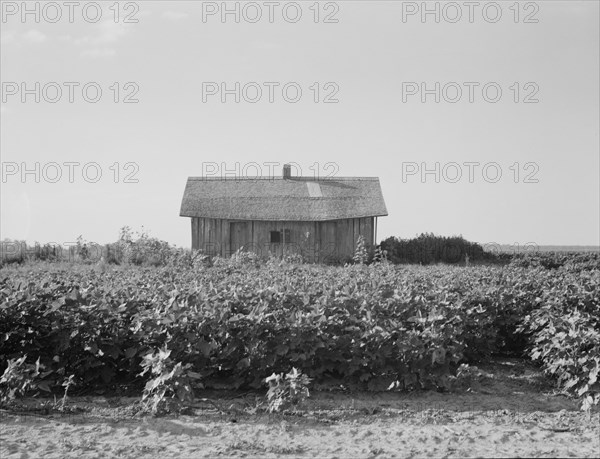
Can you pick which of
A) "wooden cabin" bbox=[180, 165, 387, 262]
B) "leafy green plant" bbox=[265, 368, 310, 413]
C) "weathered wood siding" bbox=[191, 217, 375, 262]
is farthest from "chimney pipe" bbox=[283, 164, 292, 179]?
"leafy green plant" bbox=[265, 368, 310, 413]

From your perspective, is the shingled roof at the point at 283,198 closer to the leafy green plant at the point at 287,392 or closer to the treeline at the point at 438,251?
the treeline at the point at 438,251

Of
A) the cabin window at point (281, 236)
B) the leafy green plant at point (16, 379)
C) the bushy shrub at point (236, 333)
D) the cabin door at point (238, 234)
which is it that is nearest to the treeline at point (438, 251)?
the cabin window at point (281, 236)

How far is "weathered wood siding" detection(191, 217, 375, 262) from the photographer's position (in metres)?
27.0

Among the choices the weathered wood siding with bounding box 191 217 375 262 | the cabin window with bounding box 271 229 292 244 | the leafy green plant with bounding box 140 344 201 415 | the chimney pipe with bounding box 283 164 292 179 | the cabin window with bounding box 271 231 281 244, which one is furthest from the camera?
the chimney pipe with bounding box 283 164 292 179

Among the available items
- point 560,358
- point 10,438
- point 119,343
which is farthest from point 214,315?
point 560,358

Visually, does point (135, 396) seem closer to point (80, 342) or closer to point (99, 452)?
point (80, 342)

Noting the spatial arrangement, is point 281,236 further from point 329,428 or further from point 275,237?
point 329,428

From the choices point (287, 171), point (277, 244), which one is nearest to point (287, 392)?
point (277, 244)

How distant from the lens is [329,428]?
6.25 meters

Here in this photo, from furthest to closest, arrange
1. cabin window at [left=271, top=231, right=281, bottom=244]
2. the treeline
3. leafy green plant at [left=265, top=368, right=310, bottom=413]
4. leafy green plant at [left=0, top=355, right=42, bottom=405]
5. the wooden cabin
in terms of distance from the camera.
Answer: the treeline < cabin window at [left=271, top=231, right=281, bottom=244] < the wooden cabin < leafy green plant at [left=0, top=355, right=42, bottom=405] < leafy green plant at [left=265, top=368, right=310, bottom=413]

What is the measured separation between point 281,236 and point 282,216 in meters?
0.82

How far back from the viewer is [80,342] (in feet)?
25.1

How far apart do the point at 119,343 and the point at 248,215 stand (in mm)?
19994

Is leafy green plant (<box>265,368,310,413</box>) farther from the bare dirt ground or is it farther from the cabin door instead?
the cabin door
